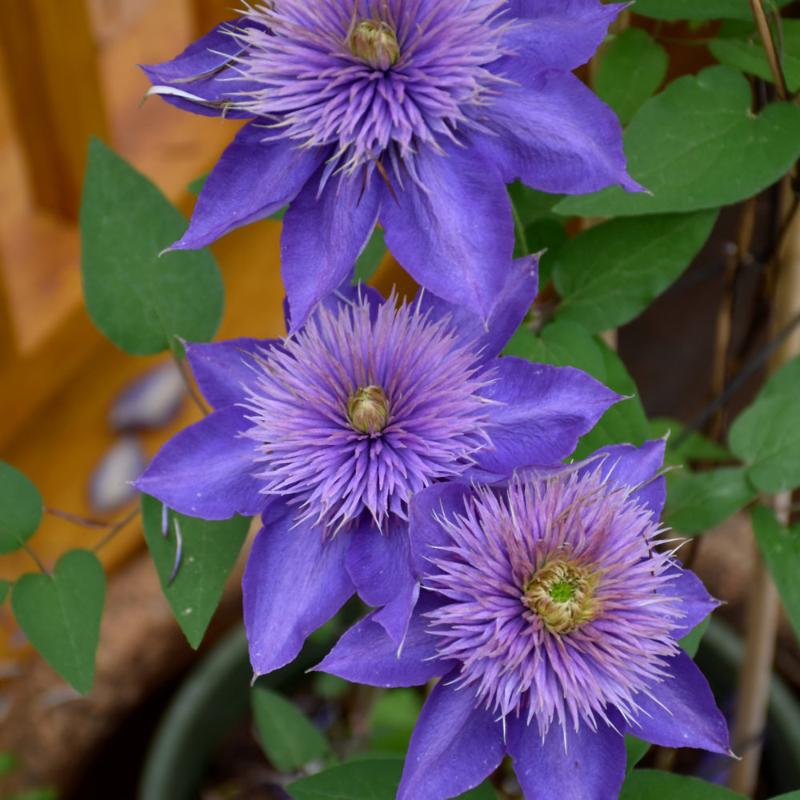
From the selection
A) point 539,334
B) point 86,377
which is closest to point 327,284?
point 539,334

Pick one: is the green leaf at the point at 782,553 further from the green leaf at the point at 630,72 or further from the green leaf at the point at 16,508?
the green leaf at the point at 16,508

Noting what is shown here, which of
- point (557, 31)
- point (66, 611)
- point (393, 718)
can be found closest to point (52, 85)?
point (393, 718)

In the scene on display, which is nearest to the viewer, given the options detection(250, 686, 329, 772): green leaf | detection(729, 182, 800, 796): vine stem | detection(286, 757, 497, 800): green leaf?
detection(286, 757, 497, 800): green leaf

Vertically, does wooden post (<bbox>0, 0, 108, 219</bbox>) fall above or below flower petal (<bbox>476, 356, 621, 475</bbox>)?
below

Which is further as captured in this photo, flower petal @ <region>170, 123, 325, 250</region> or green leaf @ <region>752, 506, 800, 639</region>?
green leaf @ <region>752, 506, 800, 639</region>

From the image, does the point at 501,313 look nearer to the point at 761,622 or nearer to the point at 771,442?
the point at 771,442

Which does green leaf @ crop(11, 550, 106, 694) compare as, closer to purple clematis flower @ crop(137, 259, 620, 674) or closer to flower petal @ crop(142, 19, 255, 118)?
purple clematis flower @ crop(137, 259, 620, 674)

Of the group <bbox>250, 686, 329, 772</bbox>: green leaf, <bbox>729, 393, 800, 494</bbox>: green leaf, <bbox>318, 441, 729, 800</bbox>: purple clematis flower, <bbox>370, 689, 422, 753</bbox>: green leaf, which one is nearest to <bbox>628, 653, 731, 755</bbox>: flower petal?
<bbox>318, 441, 729, 800</bbox>: purple clematis flower
